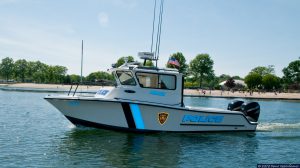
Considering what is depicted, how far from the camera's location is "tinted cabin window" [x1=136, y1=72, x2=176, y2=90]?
615 inches

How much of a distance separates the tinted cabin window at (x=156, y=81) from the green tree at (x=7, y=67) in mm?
128897

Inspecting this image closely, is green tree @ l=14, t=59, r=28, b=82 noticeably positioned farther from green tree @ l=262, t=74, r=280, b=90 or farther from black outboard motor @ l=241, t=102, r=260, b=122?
black outboard motor @ l=241, t=102, r=260, b=122

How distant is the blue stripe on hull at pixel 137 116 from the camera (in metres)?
14.9

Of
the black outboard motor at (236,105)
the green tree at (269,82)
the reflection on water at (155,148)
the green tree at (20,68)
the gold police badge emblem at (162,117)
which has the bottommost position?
the reflection on water at (155,148)

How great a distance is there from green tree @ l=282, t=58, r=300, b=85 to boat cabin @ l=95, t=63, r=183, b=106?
13493 cm

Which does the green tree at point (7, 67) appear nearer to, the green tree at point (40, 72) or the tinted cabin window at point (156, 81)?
the green tree at point (40, 72)

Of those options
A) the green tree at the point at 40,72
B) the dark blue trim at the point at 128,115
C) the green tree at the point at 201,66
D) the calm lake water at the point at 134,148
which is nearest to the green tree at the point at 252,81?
the green tree at the point at 201,66

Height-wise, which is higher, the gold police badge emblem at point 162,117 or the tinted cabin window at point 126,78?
the tinted cabin window at point 126,78

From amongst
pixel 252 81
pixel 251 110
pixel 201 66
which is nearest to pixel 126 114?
pixel 251 110

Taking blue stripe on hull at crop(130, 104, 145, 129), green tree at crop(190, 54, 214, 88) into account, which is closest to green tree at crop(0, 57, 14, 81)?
green tree at crop(190, 54, 214, 88)

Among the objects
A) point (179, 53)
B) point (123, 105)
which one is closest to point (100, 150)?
point (123, 105)

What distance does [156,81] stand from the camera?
15773mm

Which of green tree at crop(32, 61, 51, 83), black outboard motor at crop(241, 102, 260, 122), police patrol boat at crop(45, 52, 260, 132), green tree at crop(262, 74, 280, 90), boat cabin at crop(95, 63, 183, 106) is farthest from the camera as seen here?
green tree at crop(32, 61, 51, 83)

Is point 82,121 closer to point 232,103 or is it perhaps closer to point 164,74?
point 164,74
